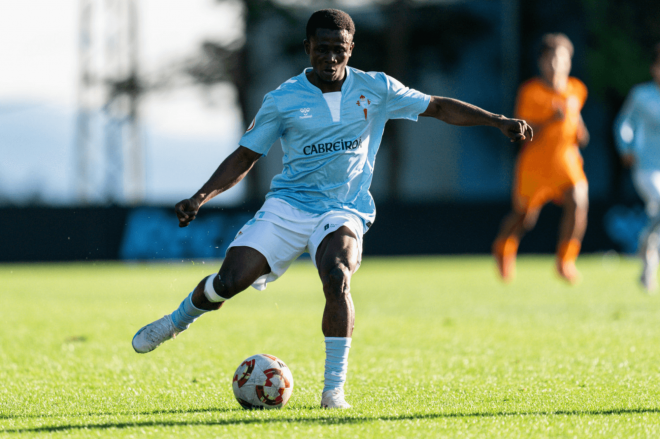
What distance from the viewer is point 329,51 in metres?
4.29

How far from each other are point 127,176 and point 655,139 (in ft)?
56.8

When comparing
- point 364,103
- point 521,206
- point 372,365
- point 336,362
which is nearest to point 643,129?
point 521,206

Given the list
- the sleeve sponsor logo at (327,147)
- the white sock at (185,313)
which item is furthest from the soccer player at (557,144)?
the white sock at (185,313)

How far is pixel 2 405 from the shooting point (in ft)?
13.4

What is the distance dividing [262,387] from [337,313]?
1.62 ft

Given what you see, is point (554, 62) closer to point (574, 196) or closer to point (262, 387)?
point (574, 196)

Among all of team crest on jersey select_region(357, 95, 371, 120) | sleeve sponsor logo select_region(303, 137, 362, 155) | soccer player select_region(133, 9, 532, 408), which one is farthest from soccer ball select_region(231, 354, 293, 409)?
team crest on jersey select_region(357, 95, 371, 120)

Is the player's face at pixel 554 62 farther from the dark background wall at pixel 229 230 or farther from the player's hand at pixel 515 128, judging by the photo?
the dark background wall at pixel 229 230

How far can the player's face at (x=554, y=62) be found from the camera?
414 inches

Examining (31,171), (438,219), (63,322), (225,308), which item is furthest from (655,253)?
(31,171)

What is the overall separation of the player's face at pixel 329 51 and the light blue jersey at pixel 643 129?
21.2 feet

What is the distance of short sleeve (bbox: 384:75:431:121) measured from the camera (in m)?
4.63

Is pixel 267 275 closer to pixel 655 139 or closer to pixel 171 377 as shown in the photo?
pixel 171 377

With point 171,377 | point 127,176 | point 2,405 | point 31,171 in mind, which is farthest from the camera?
point 127,176
